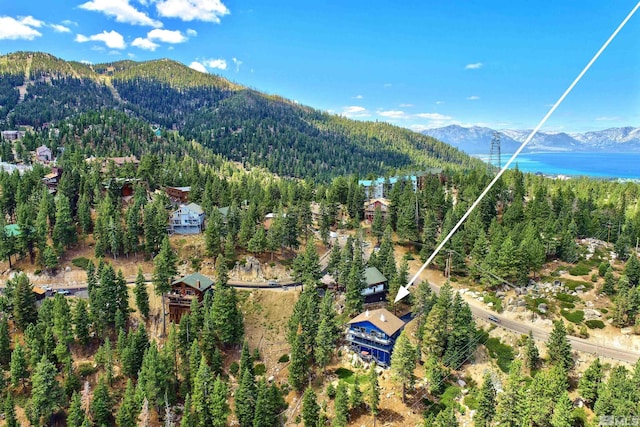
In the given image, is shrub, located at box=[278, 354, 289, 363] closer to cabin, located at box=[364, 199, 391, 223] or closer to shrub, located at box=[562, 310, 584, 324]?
shrub, located at box=[562, 310, 584, 324]

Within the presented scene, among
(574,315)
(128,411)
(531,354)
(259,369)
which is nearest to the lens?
(128,411)

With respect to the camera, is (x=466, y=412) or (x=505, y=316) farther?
(x=505, y=316)

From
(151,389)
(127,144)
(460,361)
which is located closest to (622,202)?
(460,361)

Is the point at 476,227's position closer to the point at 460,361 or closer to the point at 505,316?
the point at 505,316

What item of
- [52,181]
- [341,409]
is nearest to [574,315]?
[341,409]

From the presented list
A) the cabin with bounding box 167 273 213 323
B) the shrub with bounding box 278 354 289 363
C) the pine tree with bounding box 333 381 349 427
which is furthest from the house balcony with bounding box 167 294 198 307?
the pine tree with bounding box 333 381 349 427

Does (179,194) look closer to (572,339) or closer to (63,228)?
(63,228)

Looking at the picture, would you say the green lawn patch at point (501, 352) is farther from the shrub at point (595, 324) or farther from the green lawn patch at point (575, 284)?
the green lawn patch at point (575, 284)

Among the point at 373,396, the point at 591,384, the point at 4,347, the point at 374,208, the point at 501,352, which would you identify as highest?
the point at 374,208
